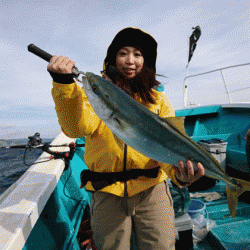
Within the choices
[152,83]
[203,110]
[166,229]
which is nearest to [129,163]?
[166,229]

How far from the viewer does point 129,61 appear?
2.20 metres

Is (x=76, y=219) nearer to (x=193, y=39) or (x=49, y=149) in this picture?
(x=49, y=149)

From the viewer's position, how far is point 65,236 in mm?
2814

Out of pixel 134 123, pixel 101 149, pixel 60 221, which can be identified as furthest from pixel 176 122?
pixel 60 221

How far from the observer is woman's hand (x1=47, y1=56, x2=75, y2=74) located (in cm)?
154

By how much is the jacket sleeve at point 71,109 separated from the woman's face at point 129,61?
2.56 feet

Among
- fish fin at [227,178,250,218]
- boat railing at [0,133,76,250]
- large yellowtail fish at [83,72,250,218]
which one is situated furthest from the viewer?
fish fin at [227,178,250,218]

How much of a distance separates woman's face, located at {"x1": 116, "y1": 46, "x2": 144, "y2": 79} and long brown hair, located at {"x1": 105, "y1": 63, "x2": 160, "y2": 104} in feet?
0.29

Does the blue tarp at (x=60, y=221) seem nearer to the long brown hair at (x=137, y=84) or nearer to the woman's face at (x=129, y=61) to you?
the long brown hair at (x=137, y=84)

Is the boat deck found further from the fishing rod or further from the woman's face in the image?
the woman's face

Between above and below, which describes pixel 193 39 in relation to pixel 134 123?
above

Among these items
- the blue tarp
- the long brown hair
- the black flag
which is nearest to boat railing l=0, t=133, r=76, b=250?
the blue tarp

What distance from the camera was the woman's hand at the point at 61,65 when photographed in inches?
60.4

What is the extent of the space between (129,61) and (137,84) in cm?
35
